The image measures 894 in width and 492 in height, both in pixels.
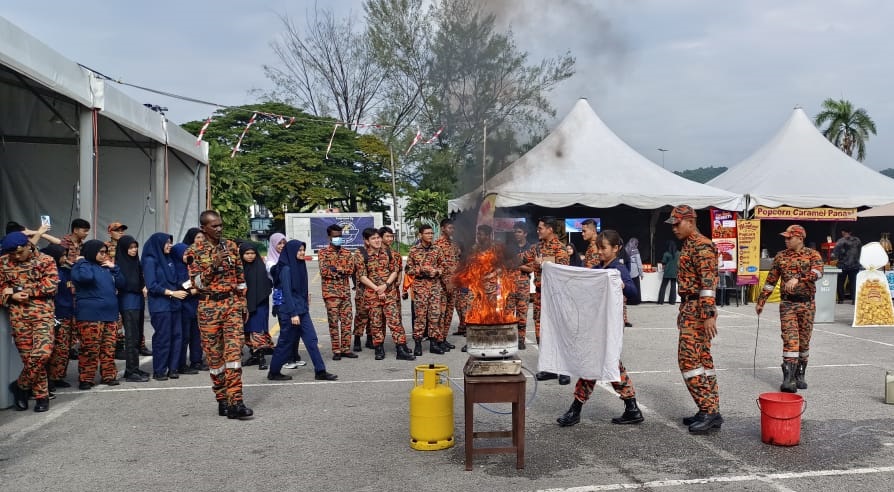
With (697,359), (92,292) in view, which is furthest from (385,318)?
(697,359)

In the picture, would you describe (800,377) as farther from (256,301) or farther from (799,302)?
(256,301)

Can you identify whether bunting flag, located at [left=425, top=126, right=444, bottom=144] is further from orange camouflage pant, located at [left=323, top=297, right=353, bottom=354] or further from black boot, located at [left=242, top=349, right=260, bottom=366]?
black boot, located at [left=242, top=349, right=260, bottom=366]

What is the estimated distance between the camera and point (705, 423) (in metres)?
5.83

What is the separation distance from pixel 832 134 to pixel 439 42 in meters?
38.3

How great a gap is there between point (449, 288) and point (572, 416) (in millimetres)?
4610

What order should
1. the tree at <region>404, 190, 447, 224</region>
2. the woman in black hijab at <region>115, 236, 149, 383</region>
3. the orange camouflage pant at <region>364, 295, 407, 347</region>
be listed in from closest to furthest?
the woman in black hijab at <region>115, 236, 149, 383</region>
the orange camouflage pant at <region>364, 295, 407, 347</region>
the tree at <region>404, 190, 447, 224</region>

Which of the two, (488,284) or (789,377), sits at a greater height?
(488,284)

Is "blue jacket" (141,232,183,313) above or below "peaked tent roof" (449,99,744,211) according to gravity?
below

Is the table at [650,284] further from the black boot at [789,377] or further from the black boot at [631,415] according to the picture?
the black boot at [631,415]

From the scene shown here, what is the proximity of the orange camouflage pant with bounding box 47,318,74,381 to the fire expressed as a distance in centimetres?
443

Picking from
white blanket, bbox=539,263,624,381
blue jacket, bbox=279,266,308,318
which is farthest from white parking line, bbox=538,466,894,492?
blue jacket, bbox=279,266,308,318

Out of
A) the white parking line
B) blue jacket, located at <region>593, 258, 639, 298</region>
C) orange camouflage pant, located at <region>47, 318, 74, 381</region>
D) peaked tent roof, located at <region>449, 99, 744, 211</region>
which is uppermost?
peaked tent roof, located at <region>449, 99, 744, 211</region>

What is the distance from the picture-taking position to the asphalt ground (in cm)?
480

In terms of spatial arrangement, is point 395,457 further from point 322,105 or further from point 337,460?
point 322,105
